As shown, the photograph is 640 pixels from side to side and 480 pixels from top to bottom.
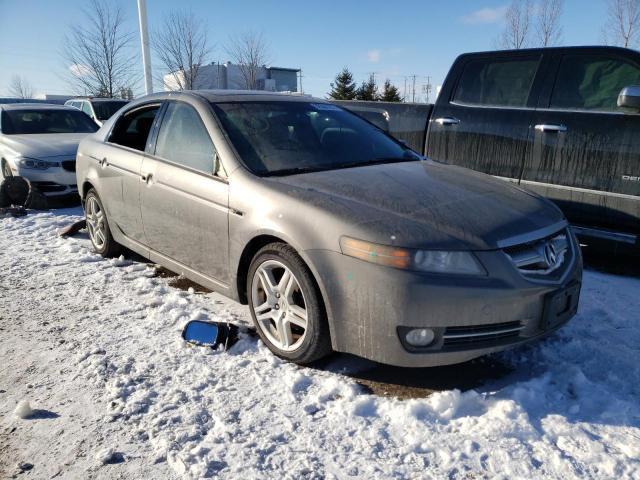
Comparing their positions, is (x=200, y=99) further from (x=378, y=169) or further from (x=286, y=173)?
(x=378, y=169)

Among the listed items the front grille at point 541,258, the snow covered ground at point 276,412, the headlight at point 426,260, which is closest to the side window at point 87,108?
the snow covered ground at point 276,412

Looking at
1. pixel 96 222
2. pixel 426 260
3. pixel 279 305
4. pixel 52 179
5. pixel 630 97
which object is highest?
pixel 630 97

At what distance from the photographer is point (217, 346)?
308cm

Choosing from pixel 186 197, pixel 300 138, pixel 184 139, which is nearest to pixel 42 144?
pixel 184 139

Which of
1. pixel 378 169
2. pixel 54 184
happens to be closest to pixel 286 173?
pixel 378 169

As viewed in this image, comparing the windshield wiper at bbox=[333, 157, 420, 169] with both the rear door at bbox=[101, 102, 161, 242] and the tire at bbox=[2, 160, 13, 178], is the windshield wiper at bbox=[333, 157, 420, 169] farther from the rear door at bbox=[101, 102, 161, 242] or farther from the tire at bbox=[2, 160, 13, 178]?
the tire at bbox=[2, 160, 13, 178]

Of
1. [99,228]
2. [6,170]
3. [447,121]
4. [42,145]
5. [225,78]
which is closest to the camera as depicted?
[99,228]

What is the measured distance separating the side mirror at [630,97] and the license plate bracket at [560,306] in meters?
2.03

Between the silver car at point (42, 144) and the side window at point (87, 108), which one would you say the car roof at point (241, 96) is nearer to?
the silver car at point (42, 144)

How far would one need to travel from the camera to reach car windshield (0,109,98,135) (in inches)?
331

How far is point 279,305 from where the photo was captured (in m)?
2.93

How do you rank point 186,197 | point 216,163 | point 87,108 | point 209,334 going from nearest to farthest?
point 209,334 < point 216,163 < point 186,197 < point 87,108

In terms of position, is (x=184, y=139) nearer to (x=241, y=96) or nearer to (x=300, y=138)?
(x=241, y=96)

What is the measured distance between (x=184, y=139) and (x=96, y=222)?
6.06ft
